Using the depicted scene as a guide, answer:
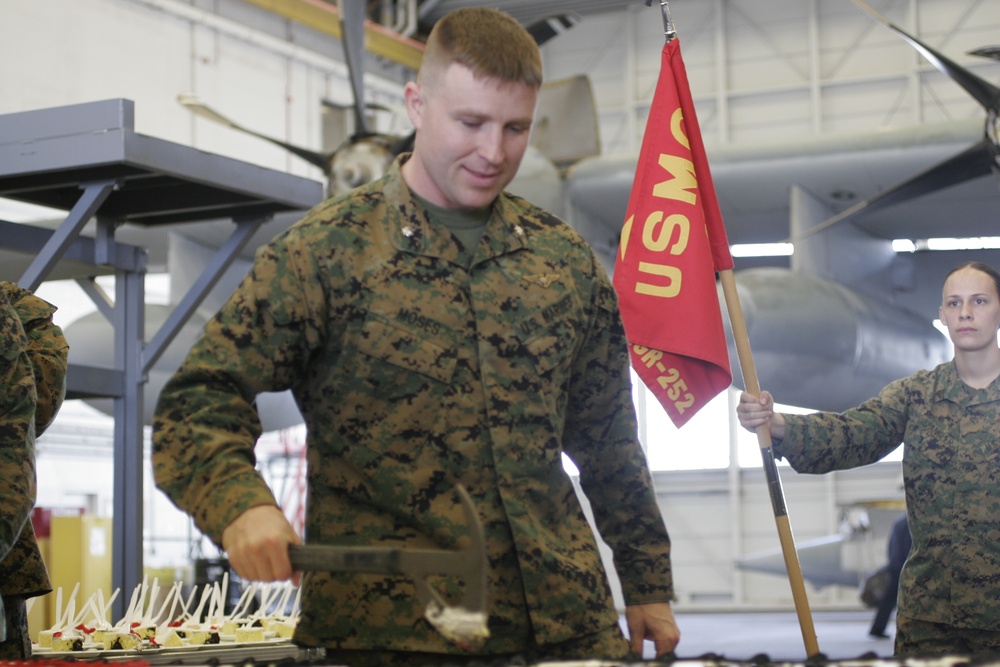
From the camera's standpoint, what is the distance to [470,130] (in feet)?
5.67

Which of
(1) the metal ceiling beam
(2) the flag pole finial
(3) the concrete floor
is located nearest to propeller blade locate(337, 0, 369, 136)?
(3) the concrete floor

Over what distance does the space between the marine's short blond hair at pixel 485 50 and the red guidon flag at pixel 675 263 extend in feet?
5.13

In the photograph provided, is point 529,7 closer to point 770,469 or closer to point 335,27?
point 335,27

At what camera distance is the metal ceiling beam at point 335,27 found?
1706 cm

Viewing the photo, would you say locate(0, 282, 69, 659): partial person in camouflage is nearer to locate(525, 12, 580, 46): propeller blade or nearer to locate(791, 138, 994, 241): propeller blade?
locate(525, 12, 580, 46): propeller blade

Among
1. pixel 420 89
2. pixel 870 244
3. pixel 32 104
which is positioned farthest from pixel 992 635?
pixel 32 104

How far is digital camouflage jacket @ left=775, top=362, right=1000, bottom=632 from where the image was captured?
3.27m

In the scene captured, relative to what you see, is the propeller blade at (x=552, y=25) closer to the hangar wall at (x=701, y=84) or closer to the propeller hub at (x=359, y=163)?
the propeller hub at (x=359, y=163)

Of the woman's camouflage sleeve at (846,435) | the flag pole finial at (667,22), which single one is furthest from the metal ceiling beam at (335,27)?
the woman's camouflage sleeve at (846,435)

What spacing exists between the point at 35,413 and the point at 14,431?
30cm

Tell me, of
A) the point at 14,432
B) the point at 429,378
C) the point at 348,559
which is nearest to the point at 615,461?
the point at 429,378

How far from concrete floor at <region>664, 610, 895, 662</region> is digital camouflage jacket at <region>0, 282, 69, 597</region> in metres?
5.54

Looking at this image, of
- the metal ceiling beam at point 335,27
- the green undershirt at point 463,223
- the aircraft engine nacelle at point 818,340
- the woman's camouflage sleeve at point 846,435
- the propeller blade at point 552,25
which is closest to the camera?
the green undershirt at point 463,223

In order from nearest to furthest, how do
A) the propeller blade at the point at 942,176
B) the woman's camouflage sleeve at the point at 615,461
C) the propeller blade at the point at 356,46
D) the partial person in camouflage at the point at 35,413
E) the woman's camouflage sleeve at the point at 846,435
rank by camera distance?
the woman's camouflage sleeve at the point at 615,461
the partial person in camouflage at the point at 35,413
the woman's camouflage sleeve at the point at 846,435
the propeller blade at the point at 942,176
the propeller blade at the point at 356,46
